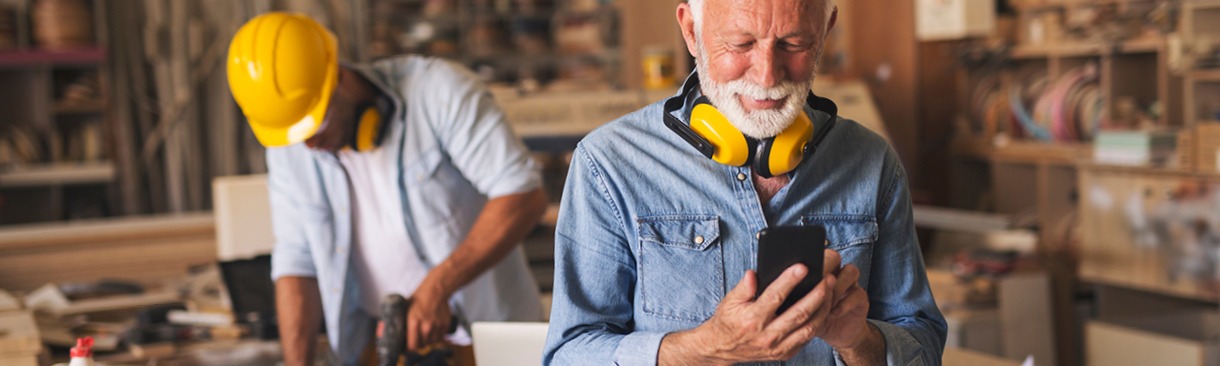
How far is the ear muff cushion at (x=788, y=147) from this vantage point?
5.29 feet

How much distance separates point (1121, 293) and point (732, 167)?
398cm

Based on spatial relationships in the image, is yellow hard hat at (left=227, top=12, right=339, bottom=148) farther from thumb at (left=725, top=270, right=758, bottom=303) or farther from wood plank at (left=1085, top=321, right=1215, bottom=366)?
wood plank at (left=1085, top=321, right=1215, bottom=366)

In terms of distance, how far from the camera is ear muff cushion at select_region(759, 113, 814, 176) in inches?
63.5

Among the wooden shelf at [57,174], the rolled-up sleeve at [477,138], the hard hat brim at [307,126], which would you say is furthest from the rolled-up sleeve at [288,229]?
the wooden shelf at [57,174]

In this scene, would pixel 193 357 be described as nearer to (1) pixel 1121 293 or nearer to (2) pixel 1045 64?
(1) pixel 1121 293

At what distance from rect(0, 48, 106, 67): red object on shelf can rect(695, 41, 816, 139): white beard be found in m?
7.04

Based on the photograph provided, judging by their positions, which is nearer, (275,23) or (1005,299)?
(275,23)

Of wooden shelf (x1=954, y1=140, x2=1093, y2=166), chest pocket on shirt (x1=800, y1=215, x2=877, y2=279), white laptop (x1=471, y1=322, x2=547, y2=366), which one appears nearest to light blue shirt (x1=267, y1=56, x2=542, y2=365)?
white laptop (x1=471, y1=322, x2=547, y2=366)

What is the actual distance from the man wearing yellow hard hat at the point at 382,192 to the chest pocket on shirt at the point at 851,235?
1.20 metres

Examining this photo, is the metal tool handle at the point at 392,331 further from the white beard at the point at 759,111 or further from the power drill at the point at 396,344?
the white beard at the point at 759,111

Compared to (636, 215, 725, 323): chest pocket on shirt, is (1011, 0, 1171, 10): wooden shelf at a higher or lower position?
higher

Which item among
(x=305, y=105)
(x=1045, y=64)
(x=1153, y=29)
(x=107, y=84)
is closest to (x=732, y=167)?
(x=305, y=105)

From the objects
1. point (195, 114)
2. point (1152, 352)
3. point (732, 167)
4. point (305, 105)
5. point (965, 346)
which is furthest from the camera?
point (195, 114)

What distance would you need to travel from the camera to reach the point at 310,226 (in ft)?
9.34
